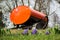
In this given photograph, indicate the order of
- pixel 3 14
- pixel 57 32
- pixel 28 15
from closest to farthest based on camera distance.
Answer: pixel 57 32 < pixel 28 15 < pixel 3 14

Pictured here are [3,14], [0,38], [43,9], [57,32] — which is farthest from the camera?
[3,14]

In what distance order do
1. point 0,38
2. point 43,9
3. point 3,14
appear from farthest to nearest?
point 3,14, point 43,9, point 0,38

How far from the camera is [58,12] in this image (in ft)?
42.9

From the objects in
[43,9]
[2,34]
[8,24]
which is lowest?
[8,24]

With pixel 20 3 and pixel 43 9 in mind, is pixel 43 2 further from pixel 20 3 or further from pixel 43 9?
pixel 20 3

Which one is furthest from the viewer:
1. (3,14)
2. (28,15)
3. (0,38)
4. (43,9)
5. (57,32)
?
(3,14)

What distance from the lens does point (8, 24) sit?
13.0 m

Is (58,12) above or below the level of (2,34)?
below

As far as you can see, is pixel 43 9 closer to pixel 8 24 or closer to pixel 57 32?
pixel 8 24

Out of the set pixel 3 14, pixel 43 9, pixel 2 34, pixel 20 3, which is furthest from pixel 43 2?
pixel 2 34

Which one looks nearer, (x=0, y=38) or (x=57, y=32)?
(x=0, y=38)

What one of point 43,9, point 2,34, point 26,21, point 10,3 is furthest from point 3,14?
point 2,34

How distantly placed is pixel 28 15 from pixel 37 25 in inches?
21.6

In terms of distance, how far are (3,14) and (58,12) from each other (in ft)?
9.58
